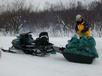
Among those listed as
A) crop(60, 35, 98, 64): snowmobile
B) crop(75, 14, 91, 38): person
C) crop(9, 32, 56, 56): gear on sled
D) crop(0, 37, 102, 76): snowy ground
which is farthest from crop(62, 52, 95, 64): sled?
A: crop(9, 32, 56, 56): gear on sled

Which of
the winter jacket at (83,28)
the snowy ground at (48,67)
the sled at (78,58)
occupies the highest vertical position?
the winter jacket at (83,28)

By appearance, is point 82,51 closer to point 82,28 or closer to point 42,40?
point 82,28

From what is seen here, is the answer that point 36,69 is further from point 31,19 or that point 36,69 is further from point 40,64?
point 31,19

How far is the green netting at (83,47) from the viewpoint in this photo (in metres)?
9.02

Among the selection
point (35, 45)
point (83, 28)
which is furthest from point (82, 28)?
point (35, 45)

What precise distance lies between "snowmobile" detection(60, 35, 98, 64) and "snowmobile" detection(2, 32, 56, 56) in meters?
1.05

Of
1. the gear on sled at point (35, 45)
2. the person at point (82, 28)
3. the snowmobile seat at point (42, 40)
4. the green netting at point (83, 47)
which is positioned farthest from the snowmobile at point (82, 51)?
the snowmobile seat at point (42, 40)

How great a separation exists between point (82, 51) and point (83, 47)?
0.41 ft

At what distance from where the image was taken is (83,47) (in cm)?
911

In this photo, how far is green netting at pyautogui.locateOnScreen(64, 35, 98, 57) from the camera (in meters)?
9.02

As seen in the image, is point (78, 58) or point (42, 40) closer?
point (78, 58)

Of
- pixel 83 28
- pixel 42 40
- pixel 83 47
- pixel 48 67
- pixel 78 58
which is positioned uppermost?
pixel 83 28

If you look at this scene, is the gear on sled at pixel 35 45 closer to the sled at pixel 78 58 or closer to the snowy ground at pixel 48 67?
the snowy ground at pixel 48 67

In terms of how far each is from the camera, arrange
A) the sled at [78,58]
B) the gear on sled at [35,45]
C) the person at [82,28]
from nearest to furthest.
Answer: the sled at [78,58], the person at [82,28], the gear on sled at [35,45]
